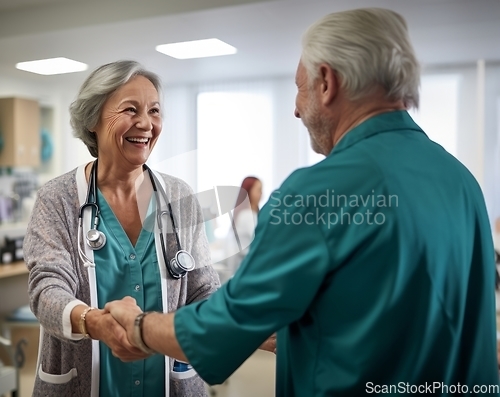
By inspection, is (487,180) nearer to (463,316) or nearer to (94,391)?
(463,316)

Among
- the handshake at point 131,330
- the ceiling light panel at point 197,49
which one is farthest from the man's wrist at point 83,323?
the ceiling light panel at point 197,49

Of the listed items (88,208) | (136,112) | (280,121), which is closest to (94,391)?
(88,208)

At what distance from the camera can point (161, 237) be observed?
123cm

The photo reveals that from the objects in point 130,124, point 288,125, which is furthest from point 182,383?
point 288,125

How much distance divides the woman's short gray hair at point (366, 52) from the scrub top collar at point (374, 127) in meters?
0.04

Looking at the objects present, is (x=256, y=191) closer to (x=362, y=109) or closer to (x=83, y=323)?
(x=83, y=323)

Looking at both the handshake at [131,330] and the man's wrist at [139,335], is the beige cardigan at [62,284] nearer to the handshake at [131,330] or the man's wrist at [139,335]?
the handshake at [131,330]

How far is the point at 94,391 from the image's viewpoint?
3.79 feet

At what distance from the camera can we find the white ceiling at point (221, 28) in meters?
2.04

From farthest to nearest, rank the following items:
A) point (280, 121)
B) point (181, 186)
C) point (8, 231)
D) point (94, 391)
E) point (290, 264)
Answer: point (8, 231) < point (280, 121) < point (181, 186) < point (94, 391) < point (290, 264)

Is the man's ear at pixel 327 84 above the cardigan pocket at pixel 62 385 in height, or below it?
above

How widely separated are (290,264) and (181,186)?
68cm

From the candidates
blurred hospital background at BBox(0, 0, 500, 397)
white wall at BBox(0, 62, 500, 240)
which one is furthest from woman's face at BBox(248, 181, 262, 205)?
white wall at BBox(0, 62, 500, 240)

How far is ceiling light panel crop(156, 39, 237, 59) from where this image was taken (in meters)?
1.93
